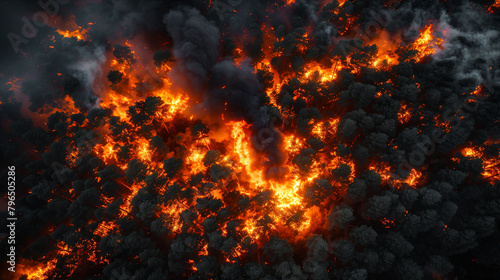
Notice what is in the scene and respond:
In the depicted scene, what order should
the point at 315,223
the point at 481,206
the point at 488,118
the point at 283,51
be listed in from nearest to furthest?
the point at 481,206 < the point at 315,223 < the point at 488,118 < the point at 283,51

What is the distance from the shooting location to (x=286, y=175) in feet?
108

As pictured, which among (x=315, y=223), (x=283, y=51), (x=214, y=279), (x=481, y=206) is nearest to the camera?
(x=214, y=279)

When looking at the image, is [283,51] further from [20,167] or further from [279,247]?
[20,167]

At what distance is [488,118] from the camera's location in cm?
3309

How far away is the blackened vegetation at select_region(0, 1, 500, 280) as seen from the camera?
86.2 feet

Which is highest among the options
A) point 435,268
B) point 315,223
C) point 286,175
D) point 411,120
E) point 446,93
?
point 446,93

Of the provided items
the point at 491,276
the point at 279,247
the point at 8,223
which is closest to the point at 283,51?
the point at 279,247

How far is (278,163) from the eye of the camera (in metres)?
32.7

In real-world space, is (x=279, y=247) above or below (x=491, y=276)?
above

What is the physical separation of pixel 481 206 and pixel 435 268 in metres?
9.31

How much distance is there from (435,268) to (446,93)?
78.7 feet

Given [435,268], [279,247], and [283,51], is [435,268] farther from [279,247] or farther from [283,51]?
[283,51]

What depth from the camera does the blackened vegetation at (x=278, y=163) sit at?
86.2 feet

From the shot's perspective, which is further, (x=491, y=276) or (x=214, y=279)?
(x=491, y=276)
